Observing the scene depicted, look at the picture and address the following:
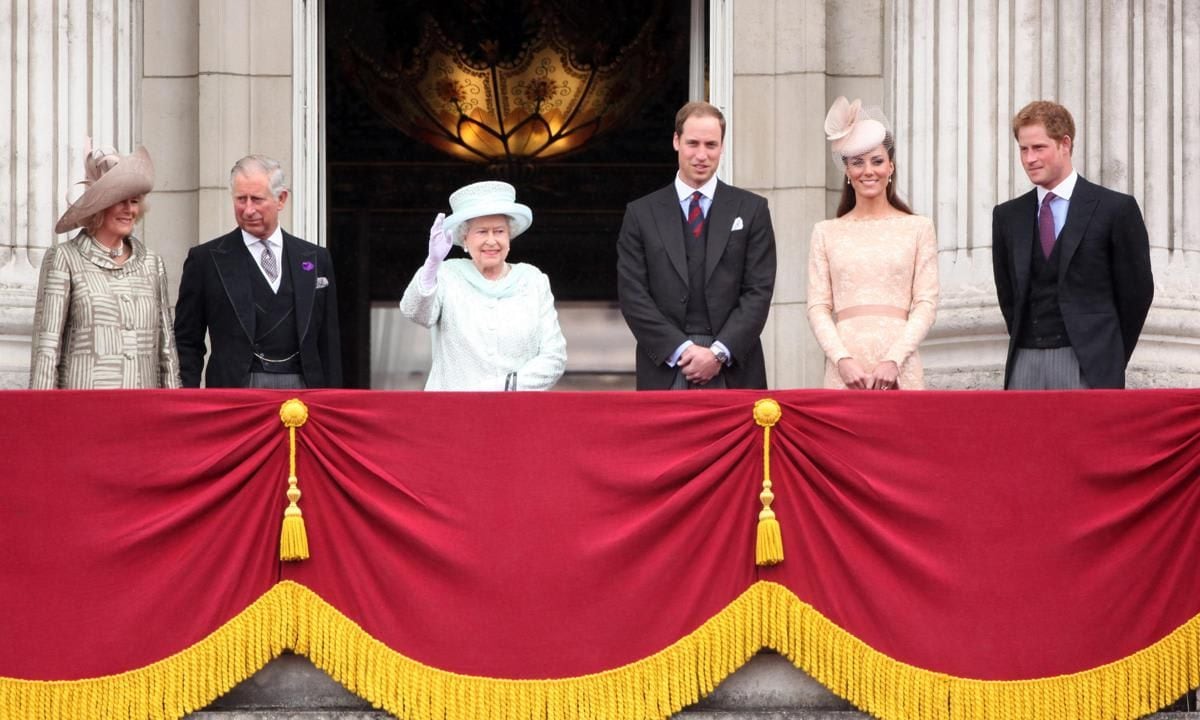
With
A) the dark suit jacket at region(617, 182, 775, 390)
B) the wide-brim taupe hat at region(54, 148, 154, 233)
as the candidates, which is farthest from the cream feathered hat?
the wide-brim taupe hat at region(54, 148, 154, 233)

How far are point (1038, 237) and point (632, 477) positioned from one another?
2110 mm

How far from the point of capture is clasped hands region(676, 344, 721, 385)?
30.6 feet

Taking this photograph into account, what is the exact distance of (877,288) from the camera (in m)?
9.59

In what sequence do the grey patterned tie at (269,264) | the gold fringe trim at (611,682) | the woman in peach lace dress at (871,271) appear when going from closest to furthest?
the gold fringe trim at (611,682) < the woman in peach lace dress at (871,271) < the grey patterned tie at (269,264)

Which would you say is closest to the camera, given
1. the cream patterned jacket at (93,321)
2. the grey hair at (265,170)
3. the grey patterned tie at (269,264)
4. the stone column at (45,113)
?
the cream patterned jacket at (93,321)

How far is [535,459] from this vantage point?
29.0 feet

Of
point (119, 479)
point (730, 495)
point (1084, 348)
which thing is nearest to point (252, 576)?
point (119, 479)

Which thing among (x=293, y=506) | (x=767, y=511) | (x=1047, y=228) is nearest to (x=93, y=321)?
(x=293, y=506)

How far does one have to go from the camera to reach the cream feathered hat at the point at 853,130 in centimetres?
961

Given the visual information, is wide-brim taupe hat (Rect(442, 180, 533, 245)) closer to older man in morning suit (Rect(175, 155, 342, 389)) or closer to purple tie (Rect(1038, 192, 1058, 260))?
older man in morning suit (Rect(175, 155, 342, 389))

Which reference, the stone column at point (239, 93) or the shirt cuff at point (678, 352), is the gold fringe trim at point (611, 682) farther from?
the stone column at point (239, 93)

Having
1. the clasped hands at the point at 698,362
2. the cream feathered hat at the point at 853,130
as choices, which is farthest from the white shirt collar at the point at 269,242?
the cream feathered hat at the point at 853,130

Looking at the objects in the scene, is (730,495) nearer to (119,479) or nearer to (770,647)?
(770,647)

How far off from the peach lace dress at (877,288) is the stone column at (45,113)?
4045mm
